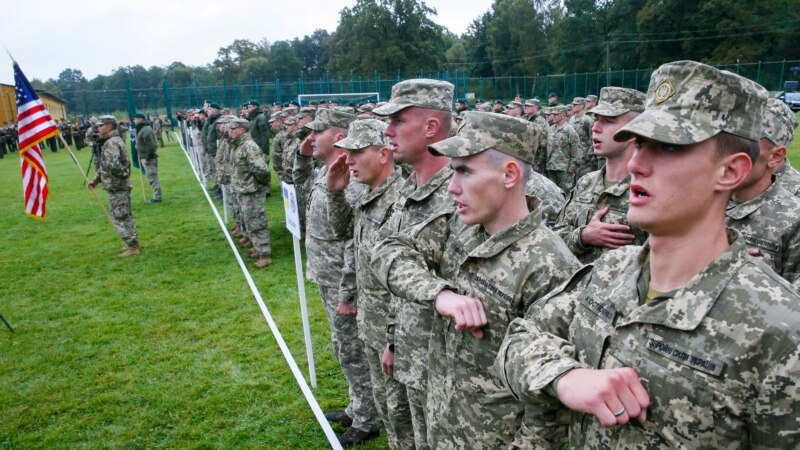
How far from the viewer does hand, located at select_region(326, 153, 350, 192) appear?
3.74 m

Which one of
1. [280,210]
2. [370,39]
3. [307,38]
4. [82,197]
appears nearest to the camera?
[280,210]

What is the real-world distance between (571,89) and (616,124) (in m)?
34.5

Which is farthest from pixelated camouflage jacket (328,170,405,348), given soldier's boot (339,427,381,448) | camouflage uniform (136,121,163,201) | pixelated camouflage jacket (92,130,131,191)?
camouflage uniform (136,121,163,201)

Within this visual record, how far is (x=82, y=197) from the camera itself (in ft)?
54.9

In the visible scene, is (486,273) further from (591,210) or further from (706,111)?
(591,210)

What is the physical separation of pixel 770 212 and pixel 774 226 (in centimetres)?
8

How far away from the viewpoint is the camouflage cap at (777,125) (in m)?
2.86

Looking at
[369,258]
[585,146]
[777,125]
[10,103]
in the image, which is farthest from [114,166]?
[10,103]

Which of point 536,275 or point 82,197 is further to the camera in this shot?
point 82,197

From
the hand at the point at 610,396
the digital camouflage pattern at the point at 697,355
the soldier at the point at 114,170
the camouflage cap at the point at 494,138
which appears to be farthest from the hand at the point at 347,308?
the soldier at the point at 114,170

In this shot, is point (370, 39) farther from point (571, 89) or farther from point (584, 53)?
point (571, 89)

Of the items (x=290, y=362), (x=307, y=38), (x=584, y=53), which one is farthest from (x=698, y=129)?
(x=307, y=38)

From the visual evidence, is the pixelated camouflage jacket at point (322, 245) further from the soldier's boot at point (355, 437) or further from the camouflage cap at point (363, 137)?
the soldier's boot at point (355, 437)

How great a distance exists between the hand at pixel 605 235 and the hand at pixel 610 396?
1.82 metres
